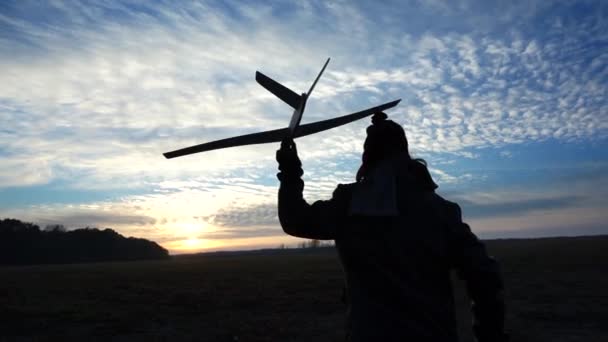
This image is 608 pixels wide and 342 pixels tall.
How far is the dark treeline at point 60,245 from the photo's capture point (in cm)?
8525

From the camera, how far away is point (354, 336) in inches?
122

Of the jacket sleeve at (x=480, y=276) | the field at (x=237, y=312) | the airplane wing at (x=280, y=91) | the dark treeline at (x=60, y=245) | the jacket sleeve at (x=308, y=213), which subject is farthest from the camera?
the dark treeline at (x=60, y=245)

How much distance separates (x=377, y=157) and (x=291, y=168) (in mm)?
666

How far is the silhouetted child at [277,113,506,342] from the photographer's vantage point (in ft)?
9.72

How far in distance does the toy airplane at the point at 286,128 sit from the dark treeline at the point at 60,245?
90481 millimetres

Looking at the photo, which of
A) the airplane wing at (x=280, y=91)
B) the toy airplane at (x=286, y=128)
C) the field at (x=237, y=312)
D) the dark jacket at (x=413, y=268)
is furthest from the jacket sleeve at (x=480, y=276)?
the field at (x=237, y=312)


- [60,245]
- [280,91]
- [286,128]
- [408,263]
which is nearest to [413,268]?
[408,263]

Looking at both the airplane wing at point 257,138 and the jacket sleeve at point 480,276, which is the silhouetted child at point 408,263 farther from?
the airplane wing at point 257,138

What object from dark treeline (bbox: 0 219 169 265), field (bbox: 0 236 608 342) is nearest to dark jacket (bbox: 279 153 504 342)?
field (bbox: 0 236 608 342)

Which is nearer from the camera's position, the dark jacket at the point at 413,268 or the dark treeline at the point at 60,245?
the dark jacket at the point at 413,268

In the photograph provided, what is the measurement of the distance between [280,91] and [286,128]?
1279 millimetres

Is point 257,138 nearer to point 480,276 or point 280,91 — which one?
point 280,91

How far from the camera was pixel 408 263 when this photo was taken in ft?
9.74

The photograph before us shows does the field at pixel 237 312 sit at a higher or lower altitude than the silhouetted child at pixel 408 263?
lower
